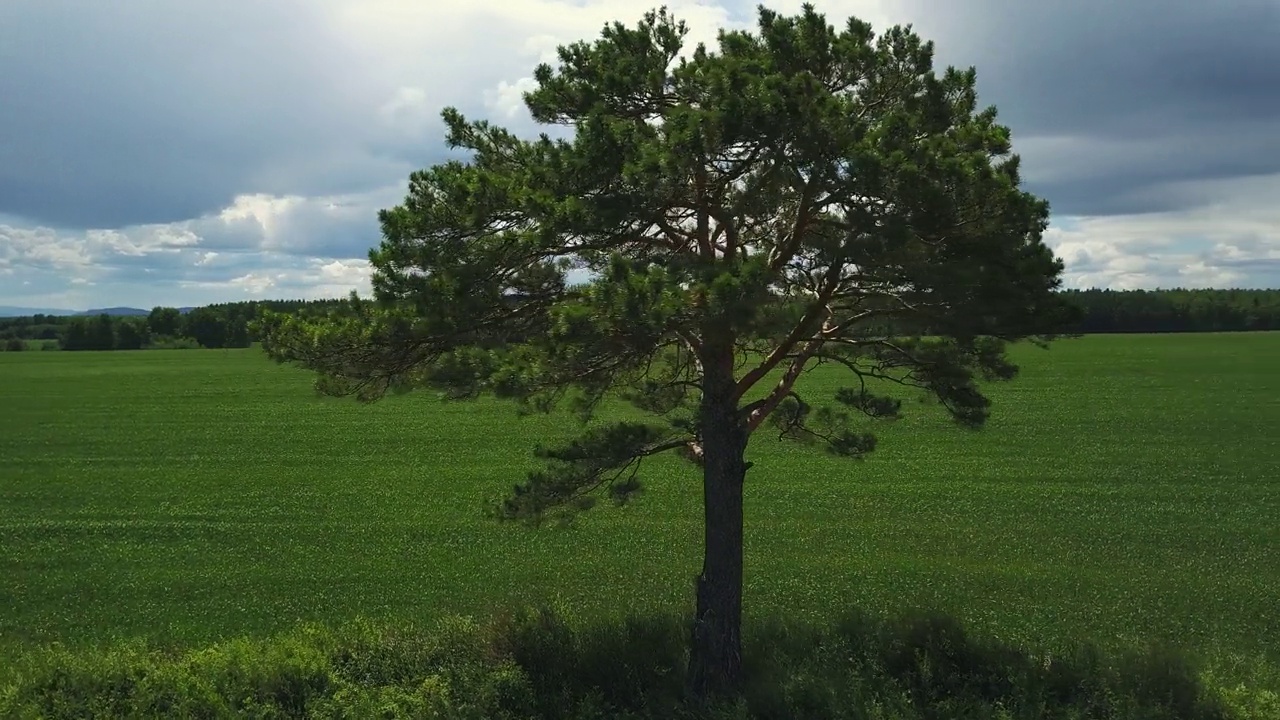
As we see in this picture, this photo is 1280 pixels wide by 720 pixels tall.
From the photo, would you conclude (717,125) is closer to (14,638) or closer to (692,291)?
(692,291)

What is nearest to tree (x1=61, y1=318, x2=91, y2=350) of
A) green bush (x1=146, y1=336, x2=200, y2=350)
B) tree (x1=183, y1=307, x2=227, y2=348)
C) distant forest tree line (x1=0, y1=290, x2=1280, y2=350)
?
distant forest tree line (x1=0, y1=290, x2=1280, y2=350)

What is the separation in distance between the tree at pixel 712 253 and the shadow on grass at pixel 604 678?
91 centimetres

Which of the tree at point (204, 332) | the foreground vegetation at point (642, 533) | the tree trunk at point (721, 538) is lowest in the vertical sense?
the foreground vegetation at point (642, 533)

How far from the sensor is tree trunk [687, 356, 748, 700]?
26.0ft

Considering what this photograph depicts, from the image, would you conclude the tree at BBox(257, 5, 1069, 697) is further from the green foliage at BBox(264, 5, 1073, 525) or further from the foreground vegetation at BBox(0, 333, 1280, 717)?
the foreground vegetation at BBox(0, 333, 1280, 717)

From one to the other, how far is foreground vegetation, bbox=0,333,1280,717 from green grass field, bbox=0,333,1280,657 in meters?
0.07

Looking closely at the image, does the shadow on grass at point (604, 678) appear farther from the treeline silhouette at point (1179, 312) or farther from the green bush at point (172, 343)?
the green bush at point (172, 343)

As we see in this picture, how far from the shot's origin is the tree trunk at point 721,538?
7.92m

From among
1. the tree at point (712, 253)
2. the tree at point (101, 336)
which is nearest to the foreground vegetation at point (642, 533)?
the tree at point (712, 253)

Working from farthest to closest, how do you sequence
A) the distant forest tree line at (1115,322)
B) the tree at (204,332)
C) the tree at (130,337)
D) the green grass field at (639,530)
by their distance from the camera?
1. the tree at (130,337)
2. the distant forest tree line at (1115,322)
3. the tree at (204,332)
4. the green grass field at (639,530)

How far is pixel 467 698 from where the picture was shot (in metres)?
Result: 8.42

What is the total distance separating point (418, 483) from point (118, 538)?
7585 mm

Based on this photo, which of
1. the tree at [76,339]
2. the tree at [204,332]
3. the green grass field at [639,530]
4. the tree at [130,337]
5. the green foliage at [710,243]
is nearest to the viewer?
the green foliage at [710,243]

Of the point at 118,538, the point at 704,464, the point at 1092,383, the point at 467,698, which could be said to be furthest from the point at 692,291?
the point at 1092,383
